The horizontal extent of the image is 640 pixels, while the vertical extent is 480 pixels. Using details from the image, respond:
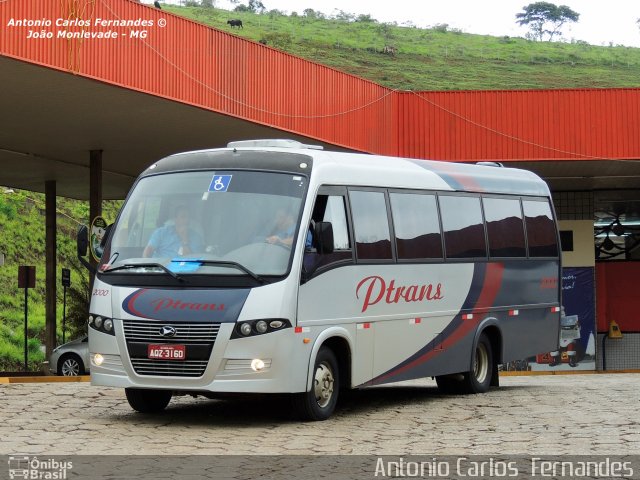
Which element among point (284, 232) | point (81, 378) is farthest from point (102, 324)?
point (81, 378)

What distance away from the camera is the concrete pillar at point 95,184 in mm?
28312

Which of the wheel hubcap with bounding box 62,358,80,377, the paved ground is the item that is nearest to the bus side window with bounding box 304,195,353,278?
the paved ground

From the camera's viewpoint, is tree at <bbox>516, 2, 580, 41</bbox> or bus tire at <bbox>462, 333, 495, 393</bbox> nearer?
bus tire at <bbox>462, 333, 495, 393</bbox>

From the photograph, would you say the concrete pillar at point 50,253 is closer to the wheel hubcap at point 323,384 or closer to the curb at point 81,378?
the curb at point 81,378

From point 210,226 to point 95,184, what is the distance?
16625 millimetres

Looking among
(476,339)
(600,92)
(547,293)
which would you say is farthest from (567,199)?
(476,339)

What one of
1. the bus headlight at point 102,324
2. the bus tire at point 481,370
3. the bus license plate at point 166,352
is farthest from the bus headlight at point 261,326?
the bus tire at point 481,370

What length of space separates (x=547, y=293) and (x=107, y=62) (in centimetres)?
785

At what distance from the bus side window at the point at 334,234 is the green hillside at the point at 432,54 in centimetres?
7671

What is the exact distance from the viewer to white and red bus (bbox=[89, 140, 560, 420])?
11.7m

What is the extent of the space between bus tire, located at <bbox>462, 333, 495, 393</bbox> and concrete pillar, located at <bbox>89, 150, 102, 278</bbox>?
13.7m

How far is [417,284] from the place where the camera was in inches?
571

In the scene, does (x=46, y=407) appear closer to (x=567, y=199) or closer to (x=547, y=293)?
(x=547, y=293)

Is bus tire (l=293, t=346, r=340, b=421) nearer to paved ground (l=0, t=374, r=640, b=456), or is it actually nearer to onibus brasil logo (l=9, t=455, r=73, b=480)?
paved ground (l=0, t=374, r=640, b=456)
